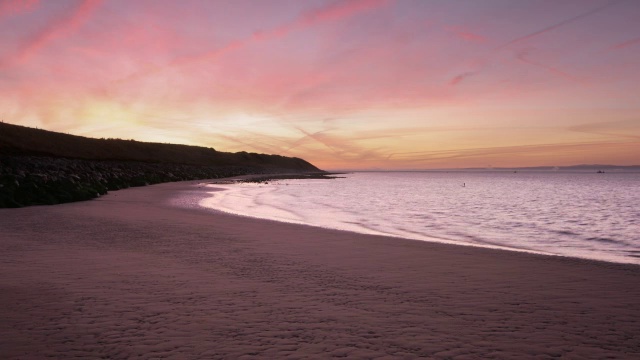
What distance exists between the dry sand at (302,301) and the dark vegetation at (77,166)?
14352mm

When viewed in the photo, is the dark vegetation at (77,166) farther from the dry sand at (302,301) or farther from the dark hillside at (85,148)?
the dry sand at (302,301)

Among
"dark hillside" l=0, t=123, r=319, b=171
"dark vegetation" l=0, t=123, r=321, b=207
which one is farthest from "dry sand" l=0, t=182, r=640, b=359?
"dark hillside" l=0, t=123, r=319, b=171

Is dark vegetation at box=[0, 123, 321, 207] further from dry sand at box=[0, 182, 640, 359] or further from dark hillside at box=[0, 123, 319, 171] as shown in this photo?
dry sand at box=[0, 182, 640, 359]

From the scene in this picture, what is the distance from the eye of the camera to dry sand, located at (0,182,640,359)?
5516 mm

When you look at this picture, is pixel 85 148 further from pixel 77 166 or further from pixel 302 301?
pixel 302 301

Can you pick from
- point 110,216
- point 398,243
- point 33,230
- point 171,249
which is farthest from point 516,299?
point 110,216

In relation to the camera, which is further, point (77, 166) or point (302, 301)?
point (77, 166)

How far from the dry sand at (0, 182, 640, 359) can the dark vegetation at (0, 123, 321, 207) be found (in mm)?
14352

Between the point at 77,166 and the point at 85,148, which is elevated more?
the point at 85,148

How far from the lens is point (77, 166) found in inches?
1938

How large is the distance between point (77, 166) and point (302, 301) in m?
49.6

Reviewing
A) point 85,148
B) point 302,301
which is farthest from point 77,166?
point 85,148

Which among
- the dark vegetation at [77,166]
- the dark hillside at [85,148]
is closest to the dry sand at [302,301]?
the dark vegetation at [77,166]

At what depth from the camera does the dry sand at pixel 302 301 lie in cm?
552
